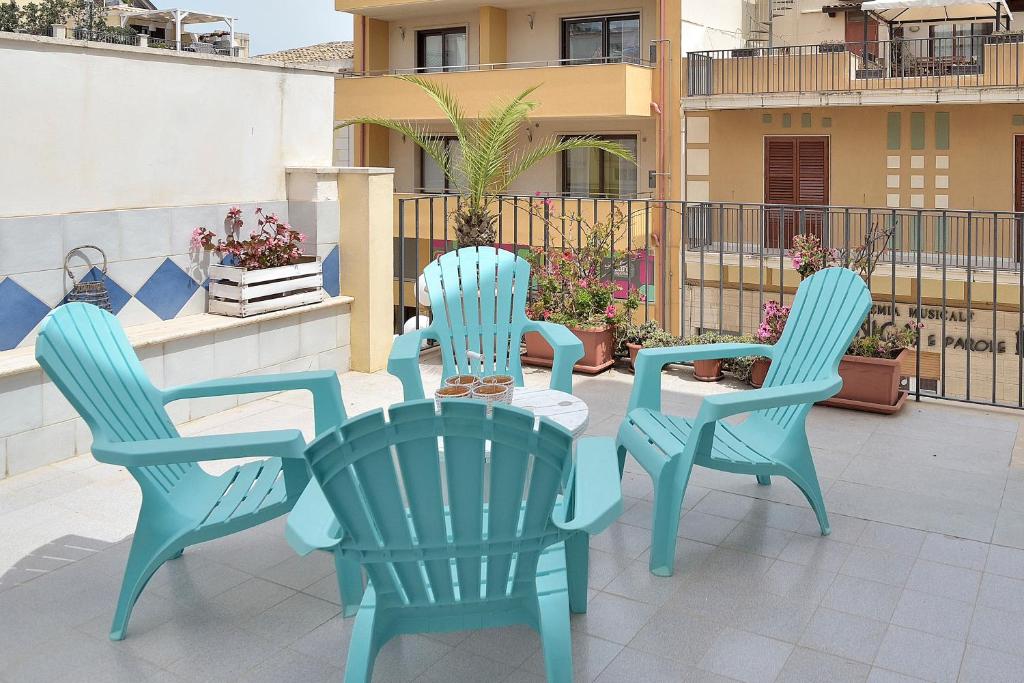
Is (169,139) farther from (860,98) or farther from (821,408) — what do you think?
(860,98)

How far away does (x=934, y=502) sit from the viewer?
486 cm

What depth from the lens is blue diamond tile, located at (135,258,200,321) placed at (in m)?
6.44

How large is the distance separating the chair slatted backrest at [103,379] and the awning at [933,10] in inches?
683

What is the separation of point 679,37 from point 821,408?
15223mm

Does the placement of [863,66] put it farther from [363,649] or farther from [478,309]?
[363,649]

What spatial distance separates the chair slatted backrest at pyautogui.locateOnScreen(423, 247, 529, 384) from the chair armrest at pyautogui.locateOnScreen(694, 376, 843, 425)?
5.41ft

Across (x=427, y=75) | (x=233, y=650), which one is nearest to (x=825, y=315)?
(x=233, y=650)

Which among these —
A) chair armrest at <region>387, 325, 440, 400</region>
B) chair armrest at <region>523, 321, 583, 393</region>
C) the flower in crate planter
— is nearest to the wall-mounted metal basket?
the flower in crate planter

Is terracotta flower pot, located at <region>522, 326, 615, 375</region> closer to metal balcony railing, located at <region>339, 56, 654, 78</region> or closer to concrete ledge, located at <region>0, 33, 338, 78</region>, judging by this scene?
concrete ledge, located at <region>0, 33, 338, 78</region>

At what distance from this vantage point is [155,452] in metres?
3.36

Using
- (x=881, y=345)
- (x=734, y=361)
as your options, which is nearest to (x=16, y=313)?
(x=734, y=361)

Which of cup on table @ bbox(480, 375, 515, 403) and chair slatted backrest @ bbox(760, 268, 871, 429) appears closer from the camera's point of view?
cup on table @ bbox(480, 375, 515, 403)

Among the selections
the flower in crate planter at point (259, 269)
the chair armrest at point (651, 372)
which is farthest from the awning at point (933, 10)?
the chair armrest at point (651, 372)

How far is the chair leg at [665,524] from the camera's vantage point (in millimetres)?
4047
